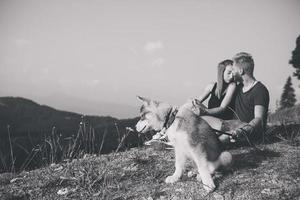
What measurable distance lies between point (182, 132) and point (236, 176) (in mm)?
1359

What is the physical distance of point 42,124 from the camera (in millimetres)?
12008

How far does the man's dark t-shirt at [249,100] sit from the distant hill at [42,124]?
344 cm

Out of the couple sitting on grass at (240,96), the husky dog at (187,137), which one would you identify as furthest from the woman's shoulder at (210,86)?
the husky dog at (187,137)

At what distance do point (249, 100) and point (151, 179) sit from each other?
110 inches

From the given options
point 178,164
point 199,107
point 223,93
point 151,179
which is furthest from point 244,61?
point 151,179

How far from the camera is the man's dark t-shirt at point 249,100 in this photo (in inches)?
239

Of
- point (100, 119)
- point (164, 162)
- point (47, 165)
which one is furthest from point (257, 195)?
point (100, 119)

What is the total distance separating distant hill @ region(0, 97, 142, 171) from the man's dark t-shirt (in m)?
3.44

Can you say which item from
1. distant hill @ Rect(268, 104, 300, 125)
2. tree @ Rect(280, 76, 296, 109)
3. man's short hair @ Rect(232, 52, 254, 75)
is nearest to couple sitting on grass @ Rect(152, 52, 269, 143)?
man's short hair @ Rect(232, 52, 254, 75)

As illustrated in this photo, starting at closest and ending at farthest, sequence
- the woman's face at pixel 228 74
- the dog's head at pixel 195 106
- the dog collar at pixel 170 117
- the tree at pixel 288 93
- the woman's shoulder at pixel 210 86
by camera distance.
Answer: the dog collar at pixel 170 117 < the dog's head at pixel 195 106 < the woman's face at pixel 228 74 < the woman's shoulder at pixel 210 86 < the tree at pixel 288 93

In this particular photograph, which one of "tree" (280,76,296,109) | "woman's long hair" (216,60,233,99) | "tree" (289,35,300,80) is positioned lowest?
"tree" (280,76,296,109)

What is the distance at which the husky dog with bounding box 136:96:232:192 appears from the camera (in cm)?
441

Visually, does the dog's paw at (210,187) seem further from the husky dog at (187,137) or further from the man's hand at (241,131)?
the man's hand at (241,131)

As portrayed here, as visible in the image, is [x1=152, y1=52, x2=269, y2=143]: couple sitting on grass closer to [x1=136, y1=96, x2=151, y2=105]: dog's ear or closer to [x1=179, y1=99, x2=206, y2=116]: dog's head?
[x1=179, y1=99, x2=206, y2=116]: dog's head
